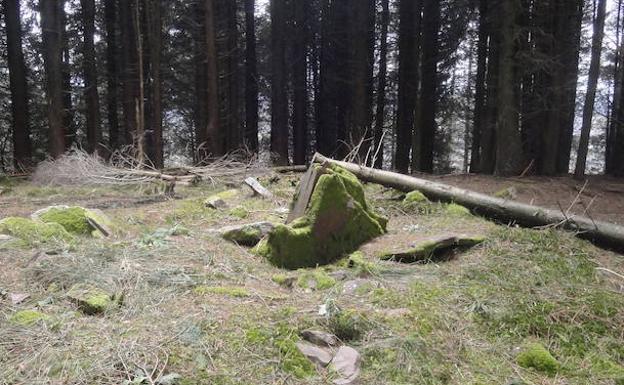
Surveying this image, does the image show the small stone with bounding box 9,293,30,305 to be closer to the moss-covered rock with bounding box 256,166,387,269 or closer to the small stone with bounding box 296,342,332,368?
Answer: the small stone with bounding box 296,342,332,368

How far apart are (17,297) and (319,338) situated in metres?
2.18

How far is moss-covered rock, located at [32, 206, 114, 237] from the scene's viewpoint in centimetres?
542

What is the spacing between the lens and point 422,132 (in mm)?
16281

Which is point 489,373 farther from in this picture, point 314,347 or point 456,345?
point 314,347

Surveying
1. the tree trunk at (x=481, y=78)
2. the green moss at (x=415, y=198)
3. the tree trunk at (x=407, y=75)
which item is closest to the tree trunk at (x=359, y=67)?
the tree trunk at (x=407, y=75)

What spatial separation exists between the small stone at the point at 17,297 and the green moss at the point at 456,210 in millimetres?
5021

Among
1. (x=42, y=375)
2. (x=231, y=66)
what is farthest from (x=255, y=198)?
(x=231, y=66)

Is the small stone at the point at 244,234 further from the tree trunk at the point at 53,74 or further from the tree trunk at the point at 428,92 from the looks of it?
the tree trunk at the point at 428,92

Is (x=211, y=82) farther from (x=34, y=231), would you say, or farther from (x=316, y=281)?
(x=316, y=281)

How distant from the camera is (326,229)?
5191 millimetres

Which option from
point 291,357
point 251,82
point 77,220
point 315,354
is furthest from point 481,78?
point 291,357

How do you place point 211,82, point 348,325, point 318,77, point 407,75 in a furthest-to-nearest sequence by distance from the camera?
point 318,77, point 407,75, point 211,82, point 348,325

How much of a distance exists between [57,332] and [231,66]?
21.0m

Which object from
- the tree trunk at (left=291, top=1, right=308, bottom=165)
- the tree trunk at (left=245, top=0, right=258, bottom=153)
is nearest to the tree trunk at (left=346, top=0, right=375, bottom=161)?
the tree trunk at (left=291, top=1, right=308, bottom=165)
